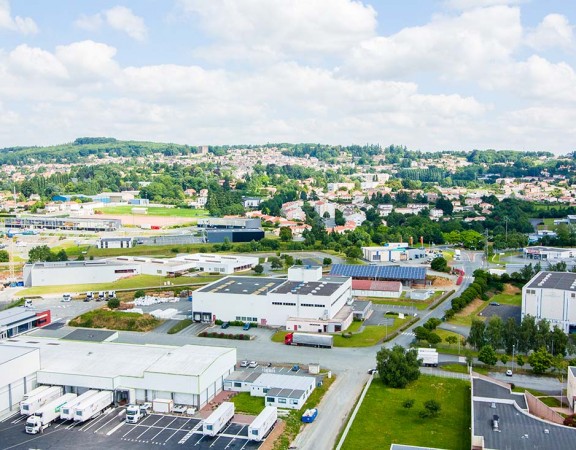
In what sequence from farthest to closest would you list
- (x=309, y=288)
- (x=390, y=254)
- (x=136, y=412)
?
(x=390, y=254) < (x=309, y=288) < (x=136, y=412)

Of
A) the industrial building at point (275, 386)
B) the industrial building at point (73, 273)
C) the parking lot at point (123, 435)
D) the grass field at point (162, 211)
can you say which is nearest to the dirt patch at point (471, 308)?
the industrial building at point (275, 386)

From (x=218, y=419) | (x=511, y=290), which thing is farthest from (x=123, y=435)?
(x=511, y=290)

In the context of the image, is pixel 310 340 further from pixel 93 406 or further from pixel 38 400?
pixel 38 400

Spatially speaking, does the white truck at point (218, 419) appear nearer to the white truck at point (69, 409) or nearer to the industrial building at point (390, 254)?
the white truck at point (69, 409)

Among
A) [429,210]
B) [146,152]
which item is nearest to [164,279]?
[429,210]

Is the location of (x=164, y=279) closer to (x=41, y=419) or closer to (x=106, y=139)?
(x=41, y=419)

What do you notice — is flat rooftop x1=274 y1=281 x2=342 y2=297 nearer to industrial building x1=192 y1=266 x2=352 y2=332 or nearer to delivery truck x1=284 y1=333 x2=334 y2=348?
industrial building x1=192 y1=266 x2=352 y2=332
